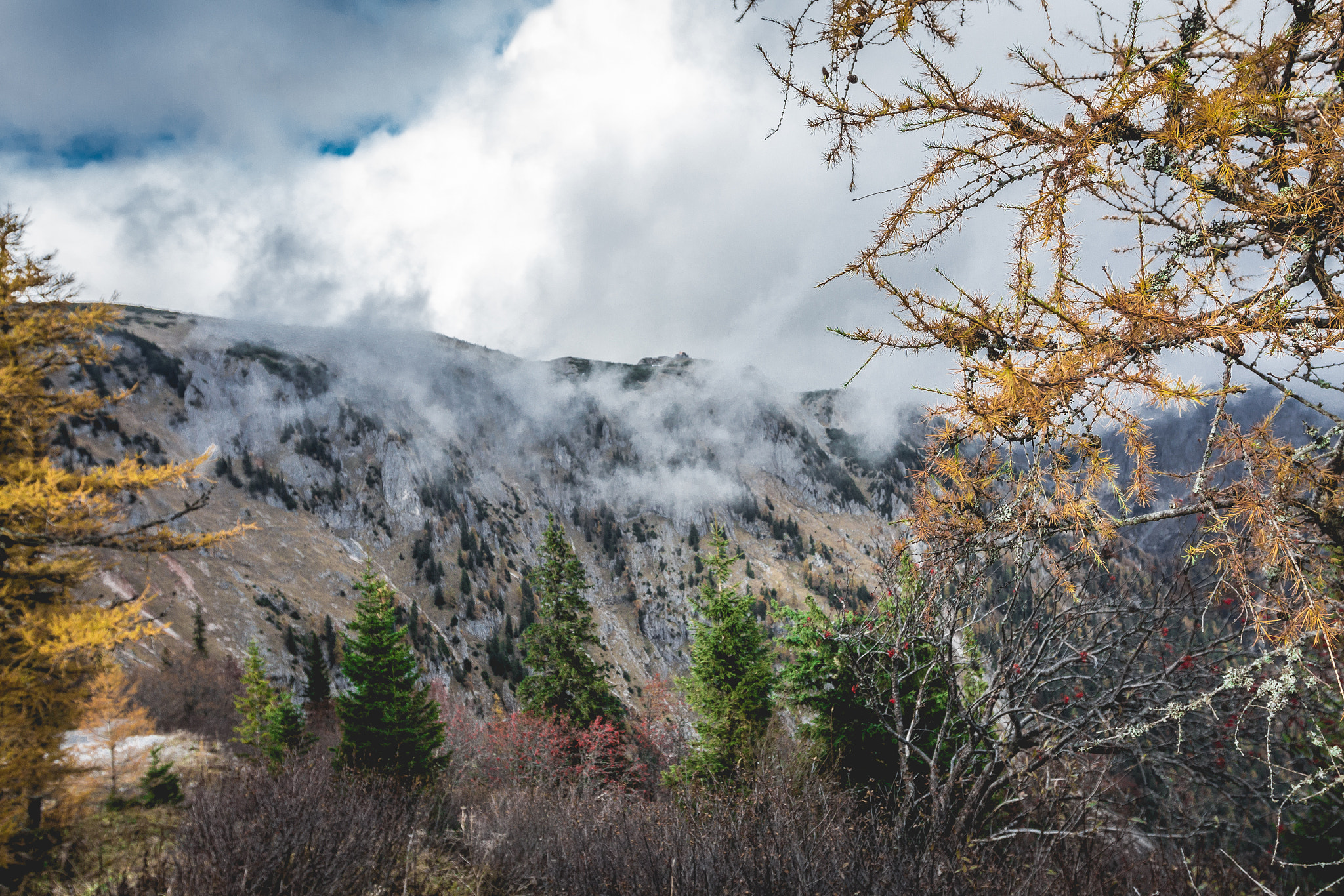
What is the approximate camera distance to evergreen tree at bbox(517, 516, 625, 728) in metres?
22.8

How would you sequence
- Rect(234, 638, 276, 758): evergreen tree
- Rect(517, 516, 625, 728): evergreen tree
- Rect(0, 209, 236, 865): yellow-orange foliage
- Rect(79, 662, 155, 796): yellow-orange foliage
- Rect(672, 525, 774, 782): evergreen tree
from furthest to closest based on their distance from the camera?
Rect(234, 638, 276, 758): evergreen tree < Rect(517, 516, 625, 728): evergreen tree < Rect(672, 525, 774, 782): evergreen tree < Rect(79, 662, 155, 796): yellow-orange foliage < Rect(0, 209, 236, 865): yellow-orange foliage

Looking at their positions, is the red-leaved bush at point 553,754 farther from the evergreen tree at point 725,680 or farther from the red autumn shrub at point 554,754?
the evergreen tree at point 725,680

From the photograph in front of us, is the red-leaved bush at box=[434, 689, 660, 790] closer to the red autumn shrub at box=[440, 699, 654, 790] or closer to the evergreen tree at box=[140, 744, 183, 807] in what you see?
the red autumn shrub at box=[440, 699, 654, 790]

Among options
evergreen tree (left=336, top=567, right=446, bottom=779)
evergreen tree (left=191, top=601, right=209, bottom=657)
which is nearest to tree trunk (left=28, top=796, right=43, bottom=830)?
evergreen tree (left=336, top=567, right=446, bottom=779)

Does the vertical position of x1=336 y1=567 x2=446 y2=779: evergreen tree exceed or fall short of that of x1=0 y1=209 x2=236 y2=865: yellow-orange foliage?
it falls short

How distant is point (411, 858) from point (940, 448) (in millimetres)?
7988

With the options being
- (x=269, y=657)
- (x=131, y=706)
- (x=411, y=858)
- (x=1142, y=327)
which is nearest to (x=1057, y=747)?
(x=1142, y=327)

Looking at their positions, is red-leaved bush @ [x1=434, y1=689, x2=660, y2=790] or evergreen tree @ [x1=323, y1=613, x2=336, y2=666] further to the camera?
evergreen tree @ [x1=323, y1=613, x2=336, y2=666]

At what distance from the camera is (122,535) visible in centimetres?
923

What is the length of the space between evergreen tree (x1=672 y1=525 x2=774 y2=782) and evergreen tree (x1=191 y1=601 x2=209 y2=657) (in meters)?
69.6

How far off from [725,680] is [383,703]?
10.6 metres

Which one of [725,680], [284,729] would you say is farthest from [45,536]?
[284,729]

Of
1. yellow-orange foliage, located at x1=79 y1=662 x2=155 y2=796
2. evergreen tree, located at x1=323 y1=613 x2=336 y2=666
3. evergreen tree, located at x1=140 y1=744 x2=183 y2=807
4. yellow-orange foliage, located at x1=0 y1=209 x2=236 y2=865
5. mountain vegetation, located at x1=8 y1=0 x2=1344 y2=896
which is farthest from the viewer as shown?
evergreen tree, located at x1=323 y1=613 x2=336 y2=666

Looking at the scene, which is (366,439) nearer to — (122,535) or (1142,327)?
(122,535)
